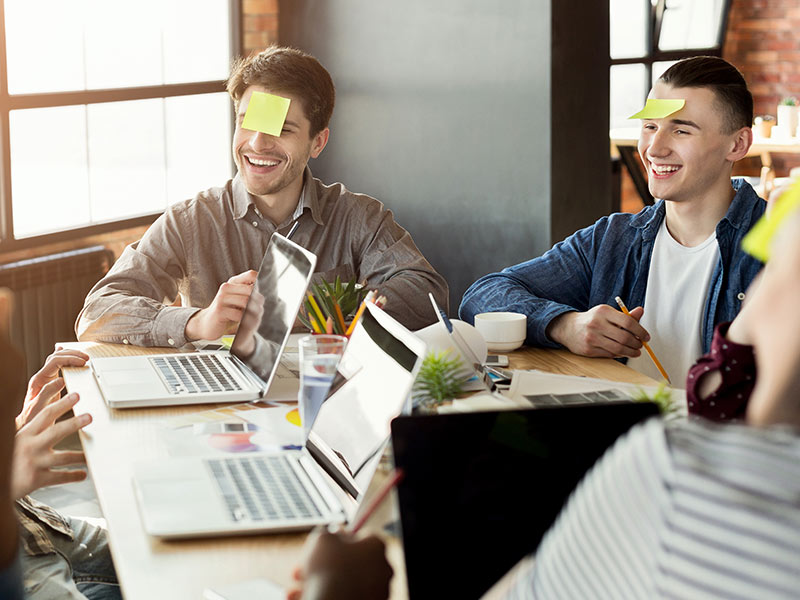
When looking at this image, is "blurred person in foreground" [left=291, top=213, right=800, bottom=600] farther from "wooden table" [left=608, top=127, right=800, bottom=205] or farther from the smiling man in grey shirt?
"wooden table" [left=608, top=127, right=800, bottom=205]

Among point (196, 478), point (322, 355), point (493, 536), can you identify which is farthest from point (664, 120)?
point (493, 536)

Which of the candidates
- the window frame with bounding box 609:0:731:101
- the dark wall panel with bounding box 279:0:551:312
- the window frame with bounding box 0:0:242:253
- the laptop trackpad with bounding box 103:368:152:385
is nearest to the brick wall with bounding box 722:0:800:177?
the window frame with bounding box 609:0:731:101

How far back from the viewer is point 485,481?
0.94 meters

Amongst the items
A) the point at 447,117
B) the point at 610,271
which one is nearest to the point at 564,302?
the point at 610,271

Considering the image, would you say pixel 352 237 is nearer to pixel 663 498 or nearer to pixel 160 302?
pixel 160 302

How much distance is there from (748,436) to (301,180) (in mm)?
2041

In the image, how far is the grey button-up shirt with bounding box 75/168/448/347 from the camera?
7.72 ft

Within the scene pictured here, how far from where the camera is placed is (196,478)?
1.36 m

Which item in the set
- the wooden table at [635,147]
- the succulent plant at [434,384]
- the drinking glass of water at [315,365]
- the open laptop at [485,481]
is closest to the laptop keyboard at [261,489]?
the drinking glass of water at [315,365]

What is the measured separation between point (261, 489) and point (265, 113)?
1288mm

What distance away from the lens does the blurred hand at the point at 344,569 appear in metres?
0.83

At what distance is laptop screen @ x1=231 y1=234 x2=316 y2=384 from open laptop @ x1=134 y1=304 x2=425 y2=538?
1.05 feet

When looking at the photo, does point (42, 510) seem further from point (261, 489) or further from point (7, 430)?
point (7, 430)

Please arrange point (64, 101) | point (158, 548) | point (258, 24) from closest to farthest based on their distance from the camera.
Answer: point (158, 548), point (64, 101), point (258, 24)
